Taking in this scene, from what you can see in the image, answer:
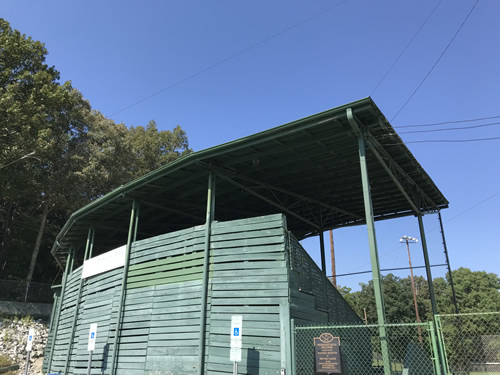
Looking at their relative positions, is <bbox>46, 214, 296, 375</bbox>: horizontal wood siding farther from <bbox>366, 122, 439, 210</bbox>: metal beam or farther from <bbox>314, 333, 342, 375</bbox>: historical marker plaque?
<bbox>366, 122, 439, 210</bbox>: metal beam

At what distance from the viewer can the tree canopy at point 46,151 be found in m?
21.6

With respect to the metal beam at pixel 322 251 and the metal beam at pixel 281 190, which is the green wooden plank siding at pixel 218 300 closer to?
the metal beam at pixel 281 190

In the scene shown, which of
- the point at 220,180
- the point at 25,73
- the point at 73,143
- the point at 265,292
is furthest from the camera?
the point at 73,143

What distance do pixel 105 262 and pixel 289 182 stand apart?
706 cm

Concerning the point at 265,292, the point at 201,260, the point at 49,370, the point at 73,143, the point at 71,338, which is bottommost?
the point at 49,370

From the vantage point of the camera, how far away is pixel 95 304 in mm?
13148

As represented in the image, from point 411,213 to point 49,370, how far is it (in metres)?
16.3

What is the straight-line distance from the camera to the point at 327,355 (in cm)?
682

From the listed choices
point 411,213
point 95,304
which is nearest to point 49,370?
point 95,304

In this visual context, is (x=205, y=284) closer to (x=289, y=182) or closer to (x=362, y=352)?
(x=362, y=352)

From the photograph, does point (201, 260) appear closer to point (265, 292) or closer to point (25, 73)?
point (265, 292)

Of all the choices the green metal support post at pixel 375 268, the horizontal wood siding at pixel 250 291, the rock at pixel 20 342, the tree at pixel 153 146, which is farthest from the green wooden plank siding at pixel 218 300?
the tree at pixel 153 146

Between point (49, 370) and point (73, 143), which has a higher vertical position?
point (73, 143)

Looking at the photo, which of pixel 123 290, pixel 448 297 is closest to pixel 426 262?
pixel 123 290
